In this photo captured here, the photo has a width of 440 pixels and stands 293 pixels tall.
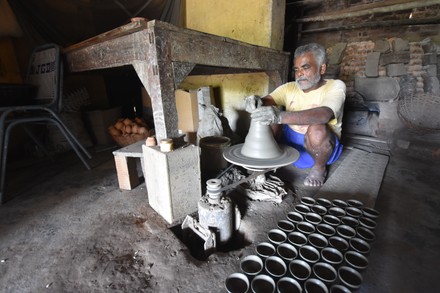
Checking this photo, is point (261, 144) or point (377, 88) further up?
point (377, 88)

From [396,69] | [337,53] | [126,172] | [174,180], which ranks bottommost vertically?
[126,172]

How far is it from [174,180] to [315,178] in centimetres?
140

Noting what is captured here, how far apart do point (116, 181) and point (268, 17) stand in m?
2.82

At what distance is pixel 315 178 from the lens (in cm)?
208

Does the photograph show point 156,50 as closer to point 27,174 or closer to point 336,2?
point 27,174

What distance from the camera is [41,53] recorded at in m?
2.49

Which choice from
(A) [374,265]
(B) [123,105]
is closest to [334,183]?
(A) [374,265]

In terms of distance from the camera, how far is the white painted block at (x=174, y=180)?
146 cm

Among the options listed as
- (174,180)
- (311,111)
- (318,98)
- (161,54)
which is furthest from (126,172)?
(318,98)

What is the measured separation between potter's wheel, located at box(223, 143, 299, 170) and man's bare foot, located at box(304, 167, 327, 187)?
0.45 meters

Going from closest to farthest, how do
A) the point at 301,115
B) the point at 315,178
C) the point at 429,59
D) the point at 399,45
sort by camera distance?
the point at 301,115, the point at 315,178, the point at 429,59, the point at 399,45

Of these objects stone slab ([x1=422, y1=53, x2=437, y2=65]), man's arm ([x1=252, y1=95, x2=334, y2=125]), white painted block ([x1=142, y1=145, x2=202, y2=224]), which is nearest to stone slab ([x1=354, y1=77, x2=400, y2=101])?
stone slab ([x1=422, y1=53, x2=437, y2=65])

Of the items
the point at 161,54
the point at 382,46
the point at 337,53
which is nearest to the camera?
the point at 161,54

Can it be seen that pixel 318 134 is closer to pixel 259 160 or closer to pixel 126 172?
pixel 259 160
